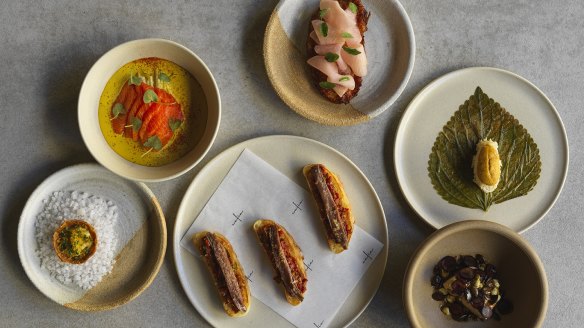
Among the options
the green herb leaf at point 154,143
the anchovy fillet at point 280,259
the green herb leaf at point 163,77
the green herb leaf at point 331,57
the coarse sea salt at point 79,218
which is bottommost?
the coarse sea salt at point 79,218

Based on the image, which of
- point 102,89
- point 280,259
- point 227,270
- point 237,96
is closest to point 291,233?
point 280,259

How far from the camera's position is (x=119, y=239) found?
97.5 inches

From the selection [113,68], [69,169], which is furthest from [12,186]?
[113,68]

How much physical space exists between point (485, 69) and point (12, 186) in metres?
2.20

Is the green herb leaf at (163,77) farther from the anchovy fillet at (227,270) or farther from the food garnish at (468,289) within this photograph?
the food garnish at (468,289)

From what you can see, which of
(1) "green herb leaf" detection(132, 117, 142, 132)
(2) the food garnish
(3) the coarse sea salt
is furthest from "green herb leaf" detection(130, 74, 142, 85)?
(2) the food garnish

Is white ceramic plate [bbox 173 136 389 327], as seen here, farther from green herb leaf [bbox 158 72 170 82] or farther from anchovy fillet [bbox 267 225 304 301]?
green herb leaf [bbox 158 72 170 82]

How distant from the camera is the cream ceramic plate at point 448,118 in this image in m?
2.54

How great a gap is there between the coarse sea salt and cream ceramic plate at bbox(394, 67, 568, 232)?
133 centimetres

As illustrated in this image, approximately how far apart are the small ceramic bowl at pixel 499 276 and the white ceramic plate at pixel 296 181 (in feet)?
0.66

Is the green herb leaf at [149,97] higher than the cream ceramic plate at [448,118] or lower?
lower

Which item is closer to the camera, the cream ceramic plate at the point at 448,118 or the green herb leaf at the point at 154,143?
the green herb leaf at the point at 154,143

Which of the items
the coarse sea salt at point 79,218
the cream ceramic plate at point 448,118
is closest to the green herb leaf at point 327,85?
the cream ceramic plate at point 448,118

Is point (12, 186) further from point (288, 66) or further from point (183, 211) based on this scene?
point (288, 66)
